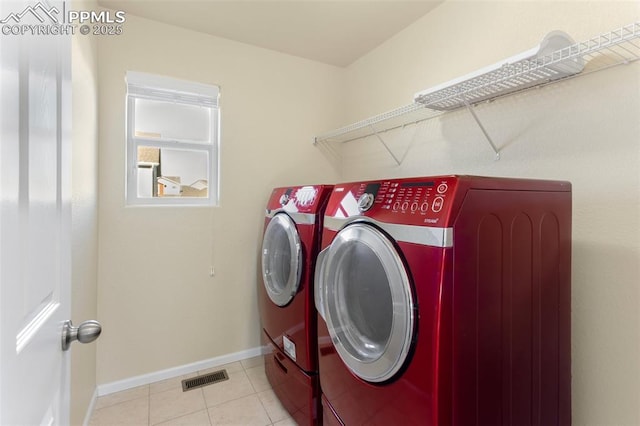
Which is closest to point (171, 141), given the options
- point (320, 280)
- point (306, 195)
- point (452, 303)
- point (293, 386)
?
point (306, 195)

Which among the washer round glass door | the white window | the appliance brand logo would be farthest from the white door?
the white window

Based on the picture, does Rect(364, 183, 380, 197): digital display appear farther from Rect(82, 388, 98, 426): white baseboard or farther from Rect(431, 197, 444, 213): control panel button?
Rect(82, 388, 98, 426): white baseboard

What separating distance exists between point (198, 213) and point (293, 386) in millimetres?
1366

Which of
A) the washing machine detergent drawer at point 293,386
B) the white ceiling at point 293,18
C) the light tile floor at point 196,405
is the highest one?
the white ceiling at point 293,18

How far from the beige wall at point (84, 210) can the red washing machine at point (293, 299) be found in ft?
3.29

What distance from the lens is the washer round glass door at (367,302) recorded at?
1021 millimetres

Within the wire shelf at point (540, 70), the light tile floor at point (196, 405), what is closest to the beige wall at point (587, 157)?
the wire shelf at point (540, 70)

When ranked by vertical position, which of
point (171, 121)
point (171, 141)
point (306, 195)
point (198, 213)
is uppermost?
point (171, 121)

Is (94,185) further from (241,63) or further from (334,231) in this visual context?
(334,231)

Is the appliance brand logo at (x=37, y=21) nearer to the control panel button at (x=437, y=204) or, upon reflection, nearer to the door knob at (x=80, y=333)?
the door knob at (x=80, y=333)

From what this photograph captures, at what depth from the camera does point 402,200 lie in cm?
108

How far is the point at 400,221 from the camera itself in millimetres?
1045

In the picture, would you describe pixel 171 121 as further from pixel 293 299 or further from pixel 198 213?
pixel 293 299

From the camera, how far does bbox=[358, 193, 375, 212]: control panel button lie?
1.20 meters
